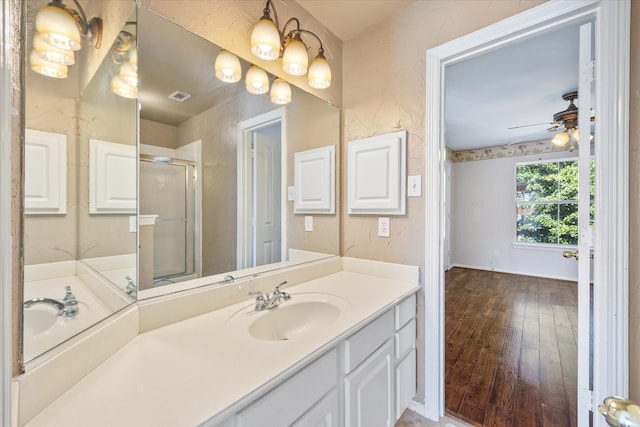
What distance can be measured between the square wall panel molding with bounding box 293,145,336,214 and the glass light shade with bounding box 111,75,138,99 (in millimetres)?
869

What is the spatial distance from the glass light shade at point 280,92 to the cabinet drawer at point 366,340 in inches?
48.6

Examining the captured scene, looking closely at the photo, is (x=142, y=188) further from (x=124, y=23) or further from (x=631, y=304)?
(x=631, y=304)

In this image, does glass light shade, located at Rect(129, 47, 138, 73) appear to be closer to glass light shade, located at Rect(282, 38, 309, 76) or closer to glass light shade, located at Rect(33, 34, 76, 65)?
glass light shade, located at Rect(33, 34, 76, 65)

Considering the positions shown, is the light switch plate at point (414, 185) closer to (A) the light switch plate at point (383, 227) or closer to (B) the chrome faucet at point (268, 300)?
(A) the light switch plate at point (383, 227)

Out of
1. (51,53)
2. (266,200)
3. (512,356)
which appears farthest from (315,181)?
(512,356)

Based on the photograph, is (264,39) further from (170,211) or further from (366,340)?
(366,340)

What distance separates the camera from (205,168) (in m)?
1.17

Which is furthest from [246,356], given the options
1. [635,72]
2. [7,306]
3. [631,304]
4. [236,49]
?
[635,72]

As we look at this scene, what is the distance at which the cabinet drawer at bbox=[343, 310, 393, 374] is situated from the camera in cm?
97

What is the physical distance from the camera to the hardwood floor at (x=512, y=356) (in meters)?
1.55

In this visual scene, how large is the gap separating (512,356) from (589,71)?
2051mm

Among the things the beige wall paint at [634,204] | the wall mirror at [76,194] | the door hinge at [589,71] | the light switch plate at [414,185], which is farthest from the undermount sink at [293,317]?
the door hinge at [589,71]

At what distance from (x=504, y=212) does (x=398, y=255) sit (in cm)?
435

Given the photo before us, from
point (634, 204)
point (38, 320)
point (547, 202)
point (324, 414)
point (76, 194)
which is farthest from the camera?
point (547, 202)
